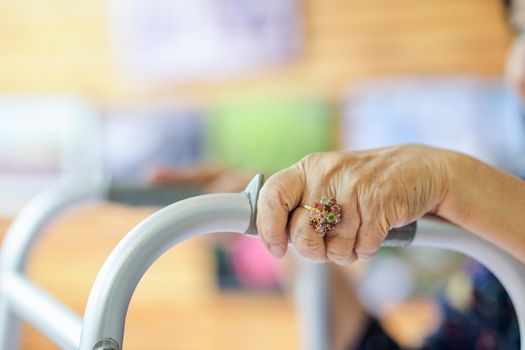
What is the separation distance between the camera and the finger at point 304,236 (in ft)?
1.84

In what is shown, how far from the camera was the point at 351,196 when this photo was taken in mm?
561

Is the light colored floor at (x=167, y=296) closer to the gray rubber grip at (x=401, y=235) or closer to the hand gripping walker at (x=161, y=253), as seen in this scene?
the hand gripping walker at (x=161, y=253)

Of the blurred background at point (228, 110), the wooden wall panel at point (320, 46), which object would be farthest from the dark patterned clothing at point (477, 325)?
the wooden wall panel at point (320, 46)

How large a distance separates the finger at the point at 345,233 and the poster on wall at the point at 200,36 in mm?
2222

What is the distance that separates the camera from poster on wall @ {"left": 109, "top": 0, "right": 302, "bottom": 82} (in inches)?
107

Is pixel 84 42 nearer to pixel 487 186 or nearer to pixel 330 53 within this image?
pixel 330 53

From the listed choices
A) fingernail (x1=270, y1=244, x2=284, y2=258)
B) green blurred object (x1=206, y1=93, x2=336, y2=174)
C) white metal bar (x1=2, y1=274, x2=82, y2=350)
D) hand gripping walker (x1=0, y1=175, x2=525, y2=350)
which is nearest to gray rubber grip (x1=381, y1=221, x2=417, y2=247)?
hand gripping walker (x1=0, y1=175, x2=525, y2=350)

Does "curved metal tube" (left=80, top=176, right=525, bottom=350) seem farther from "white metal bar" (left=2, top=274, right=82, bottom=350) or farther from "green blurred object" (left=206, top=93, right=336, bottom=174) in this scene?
"green blurred object" (left=206, top=93, right=336, bottom=174)

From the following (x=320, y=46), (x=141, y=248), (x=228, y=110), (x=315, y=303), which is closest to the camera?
(x=141, y=248)

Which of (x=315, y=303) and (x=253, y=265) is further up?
(x=315, y=303)

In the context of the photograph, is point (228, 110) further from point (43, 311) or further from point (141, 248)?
point (141, 248)

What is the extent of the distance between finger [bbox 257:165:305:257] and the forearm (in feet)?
0.49

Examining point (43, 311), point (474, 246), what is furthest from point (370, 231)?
point (43, 311)

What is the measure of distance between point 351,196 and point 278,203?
0.07 metres
